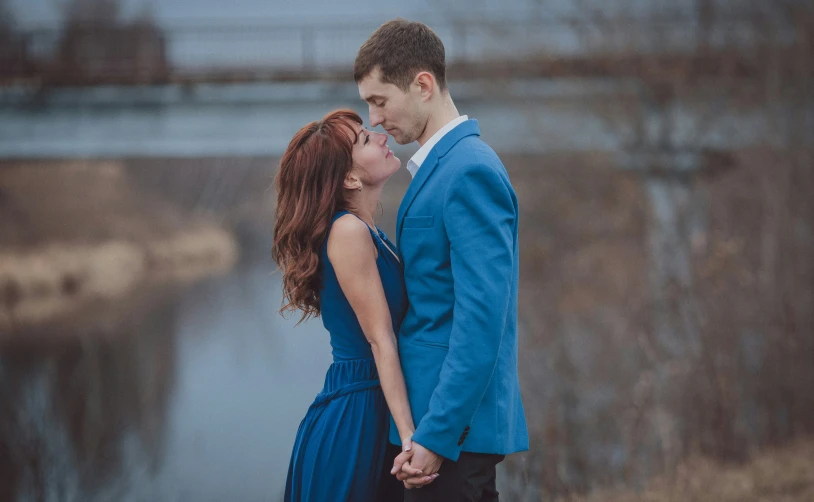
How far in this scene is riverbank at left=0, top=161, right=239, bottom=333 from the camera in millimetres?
20141

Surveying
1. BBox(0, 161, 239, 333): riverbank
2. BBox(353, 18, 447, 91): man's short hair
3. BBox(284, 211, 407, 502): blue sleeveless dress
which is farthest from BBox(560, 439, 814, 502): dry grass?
BBox(0, 161, 239, 333): riverbank

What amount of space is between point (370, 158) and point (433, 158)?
1.09 ft

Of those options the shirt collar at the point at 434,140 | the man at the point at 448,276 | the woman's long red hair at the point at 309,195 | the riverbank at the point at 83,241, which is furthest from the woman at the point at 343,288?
the riverbank at the point at 83,241

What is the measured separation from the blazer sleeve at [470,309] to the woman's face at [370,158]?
50 centimetres

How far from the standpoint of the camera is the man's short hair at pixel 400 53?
2.40 meters

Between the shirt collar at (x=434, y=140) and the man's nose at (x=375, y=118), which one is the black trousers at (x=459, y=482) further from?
the man's nose at (x=375, y=118)

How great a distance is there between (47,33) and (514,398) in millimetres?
14016

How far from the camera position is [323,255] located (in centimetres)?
262

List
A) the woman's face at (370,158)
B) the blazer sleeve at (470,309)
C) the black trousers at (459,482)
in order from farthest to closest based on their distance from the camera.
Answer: the woman's face at (370,158)
the black trousers at (459,482)
the blazer sleeve at (470,309)

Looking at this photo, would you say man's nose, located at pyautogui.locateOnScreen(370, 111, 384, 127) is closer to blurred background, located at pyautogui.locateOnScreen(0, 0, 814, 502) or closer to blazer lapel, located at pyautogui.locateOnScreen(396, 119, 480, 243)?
blazer lapel, located at pyautogui.locateOnScreen(396, 119, 480, 243)

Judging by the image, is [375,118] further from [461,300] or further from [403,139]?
[461,300]

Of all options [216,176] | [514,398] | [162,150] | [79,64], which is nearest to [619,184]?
[162,150]

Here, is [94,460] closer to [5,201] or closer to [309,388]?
[309,388]

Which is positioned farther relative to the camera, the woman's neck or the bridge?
the bridge
